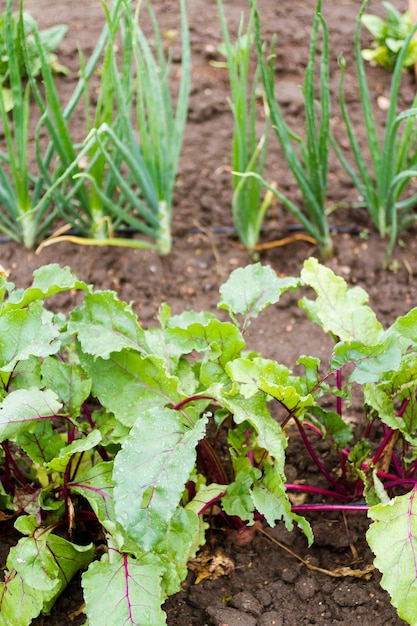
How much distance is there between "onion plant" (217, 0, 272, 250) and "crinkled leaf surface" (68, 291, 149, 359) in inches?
24.4

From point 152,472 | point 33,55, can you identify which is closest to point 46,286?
point 152,472

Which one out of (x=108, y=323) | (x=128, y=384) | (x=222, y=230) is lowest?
(x=222, y=230)

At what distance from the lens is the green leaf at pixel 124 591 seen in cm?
131

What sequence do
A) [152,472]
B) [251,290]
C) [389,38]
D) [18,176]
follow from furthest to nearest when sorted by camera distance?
[389,38] → [18,176] → [251,290] → [152,472]

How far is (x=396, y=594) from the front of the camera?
51.1 inches

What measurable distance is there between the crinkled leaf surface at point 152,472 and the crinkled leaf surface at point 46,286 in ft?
1.07

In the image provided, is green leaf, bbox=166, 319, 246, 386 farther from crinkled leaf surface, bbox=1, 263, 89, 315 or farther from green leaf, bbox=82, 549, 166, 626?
green leaf, bbox=82, 549, 166, 626

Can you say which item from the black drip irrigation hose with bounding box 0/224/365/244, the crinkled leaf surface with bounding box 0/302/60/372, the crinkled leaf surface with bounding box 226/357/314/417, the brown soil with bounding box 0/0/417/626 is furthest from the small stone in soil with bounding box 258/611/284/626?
the black drip irrigation hose with bounding box 0/224/365/244

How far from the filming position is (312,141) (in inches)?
82.2

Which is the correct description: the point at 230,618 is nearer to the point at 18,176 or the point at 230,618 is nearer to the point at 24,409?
the point at 24,409

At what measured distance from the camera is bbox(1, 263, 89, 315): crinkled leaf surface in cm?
153

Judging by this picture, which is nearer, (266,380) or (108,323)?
(266,380)

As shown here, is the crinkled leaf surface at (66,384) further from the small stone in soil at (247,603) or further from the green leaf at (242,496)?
the small stone in soil at (247,603)

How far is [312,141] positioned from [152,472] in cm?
112
